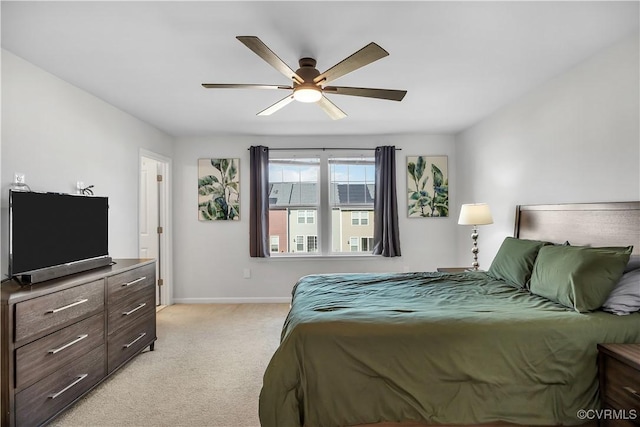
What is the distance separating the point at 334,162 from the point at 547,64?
2.99m

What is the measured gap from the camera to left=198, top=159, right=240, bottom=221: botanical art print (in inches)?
202

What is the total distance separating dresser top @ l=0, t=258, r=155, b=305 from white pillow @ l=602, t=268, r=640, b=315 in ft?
11.0

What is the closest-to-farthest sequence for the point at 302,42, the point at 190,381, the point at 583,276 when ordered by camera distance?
the point at 583,276, the point at 302,42, the point at 190,381

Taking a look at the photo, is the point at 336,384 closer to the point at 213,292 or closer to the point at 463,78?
the point at 463,78

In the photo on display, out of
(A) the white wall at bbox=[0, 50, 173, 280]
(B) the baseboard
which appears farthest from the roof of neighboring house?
(A) the white wall at bbox=[0, 50, 173, 280]

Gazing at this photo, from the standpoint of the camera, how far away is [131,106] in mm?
3703

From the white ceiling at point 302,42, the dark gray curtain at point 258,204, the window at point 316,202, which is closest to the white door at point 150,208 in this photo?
the dark gray curtain at point 258,204

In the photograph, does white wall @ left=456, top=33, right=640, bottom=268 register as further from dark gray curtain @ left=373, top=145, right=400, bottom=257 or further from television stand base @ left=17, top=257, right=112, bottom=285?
television stand base @ left=17, top=257, right=112, bottom=285

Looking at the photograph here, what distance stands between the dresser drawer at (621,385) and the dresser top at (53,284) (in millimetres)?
3192

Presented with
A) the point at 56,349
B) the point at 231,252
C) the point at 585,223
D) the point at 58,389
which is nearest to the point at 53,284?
the point at 56,349

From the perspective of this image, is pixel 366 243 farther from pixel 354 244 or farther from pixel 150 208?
pixel 150 208

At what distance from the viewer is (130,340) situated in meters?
2.98

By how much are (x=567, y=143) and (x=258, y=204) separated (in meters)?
3.71

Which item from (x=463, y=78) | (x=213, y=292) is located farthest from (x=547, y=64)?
(x=213, y=292)
